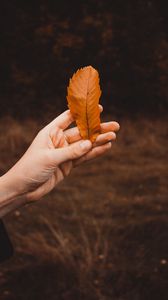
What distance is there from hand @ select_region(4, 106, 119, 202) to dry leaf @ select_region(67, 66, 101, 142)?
0.09 metres

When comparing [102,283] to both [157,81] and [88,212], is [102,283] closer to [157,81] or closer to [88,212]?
[88,212]

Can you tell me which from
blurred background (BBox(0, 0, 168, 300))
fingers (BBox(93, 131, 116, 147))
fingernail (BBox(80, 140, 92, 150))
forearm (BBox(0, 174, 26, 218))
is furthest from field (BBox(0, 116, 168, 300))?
fingernail (BBox(80, 140, 92, 150))

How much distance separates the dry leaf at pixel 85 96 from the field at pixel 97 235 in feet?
7.27

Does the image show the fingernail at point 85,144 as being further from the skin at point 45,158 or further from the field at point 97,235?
the field at point 97,235

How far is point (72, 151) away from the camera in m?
1.68

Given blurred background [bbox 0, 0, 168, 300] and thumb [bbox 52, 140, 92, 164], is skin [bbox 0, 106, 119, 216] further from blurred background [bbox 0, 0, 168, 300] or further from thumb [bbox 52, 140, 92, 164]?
blurred background [bbox 0, 0, 168, 300]

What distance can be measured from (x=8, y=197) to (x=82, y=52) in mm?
5898

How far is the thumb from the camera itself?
1672mm

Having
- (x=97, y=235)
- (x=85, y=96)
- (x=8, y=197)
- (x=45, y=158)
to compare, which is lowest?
(x=97, y=235)

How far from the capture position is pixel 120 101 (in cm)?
768

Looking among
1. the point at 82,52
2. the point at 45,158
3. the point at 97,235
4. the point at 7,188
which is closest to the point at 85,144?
the point at 45,158

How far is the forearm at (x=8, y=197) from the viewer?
184 centimetres

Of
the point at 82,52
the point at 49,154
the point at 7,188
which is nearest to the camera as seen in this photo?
the point at 49,154

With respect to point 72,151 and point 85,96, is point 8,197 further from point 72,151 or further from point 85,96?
point 85,96
